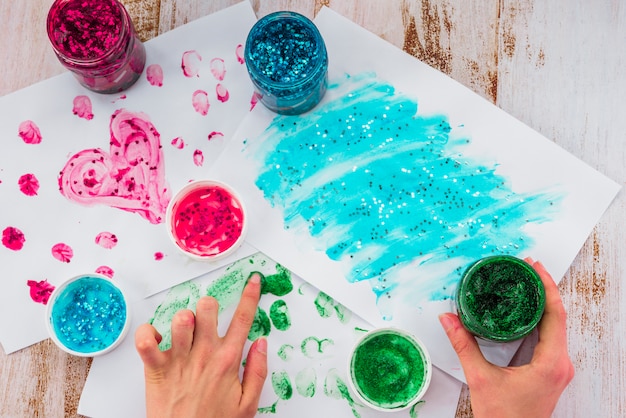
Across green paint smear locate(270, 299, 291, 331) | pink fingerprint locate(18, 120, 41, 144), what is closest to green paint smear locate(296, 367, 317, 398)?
green paint smear locate(270, 299, 291, 331)

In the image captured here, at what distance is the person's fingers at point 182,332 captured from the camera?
122cm

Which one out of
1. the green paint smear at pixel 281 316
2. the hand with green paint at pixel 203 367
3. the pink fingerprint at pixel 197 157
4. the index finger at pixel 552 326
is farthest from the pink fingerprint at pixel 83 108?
the index finger at pixel 552 326

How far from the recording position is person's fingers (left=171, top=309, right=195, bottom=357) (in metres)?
1.22

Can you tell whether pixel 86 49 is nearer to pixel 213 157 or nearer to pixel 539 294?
pixel 213 157

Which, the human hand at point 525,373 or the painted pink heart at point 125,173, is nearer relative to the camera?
the human hand at point 525,373

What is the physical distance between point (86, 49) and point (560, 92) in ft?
3.33

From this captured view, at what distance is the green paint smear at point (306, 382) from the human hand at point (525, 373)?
30 centimetres

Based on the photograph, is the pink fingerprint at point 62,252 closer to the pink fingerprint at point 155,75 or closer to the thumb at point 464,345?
the pink fingerprint at point 155,75

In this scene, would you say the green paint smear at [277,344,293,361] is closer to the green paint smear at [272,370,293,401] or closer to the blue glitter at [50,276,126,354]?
the green paint smear at [272,370,293,401]

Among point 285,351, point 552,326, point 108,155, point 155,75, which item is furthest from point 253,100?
point 552,326

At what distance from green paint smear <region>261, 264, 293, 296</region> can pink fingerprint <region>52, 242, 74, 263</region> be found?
16.5 inches

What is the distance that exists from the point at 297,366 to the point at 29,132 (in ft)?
2.53

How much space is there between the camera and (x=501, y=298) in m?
1.20

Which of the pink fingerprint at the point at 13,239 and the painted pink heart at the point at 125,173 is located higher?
the painted pink heart at the point at 125,173
